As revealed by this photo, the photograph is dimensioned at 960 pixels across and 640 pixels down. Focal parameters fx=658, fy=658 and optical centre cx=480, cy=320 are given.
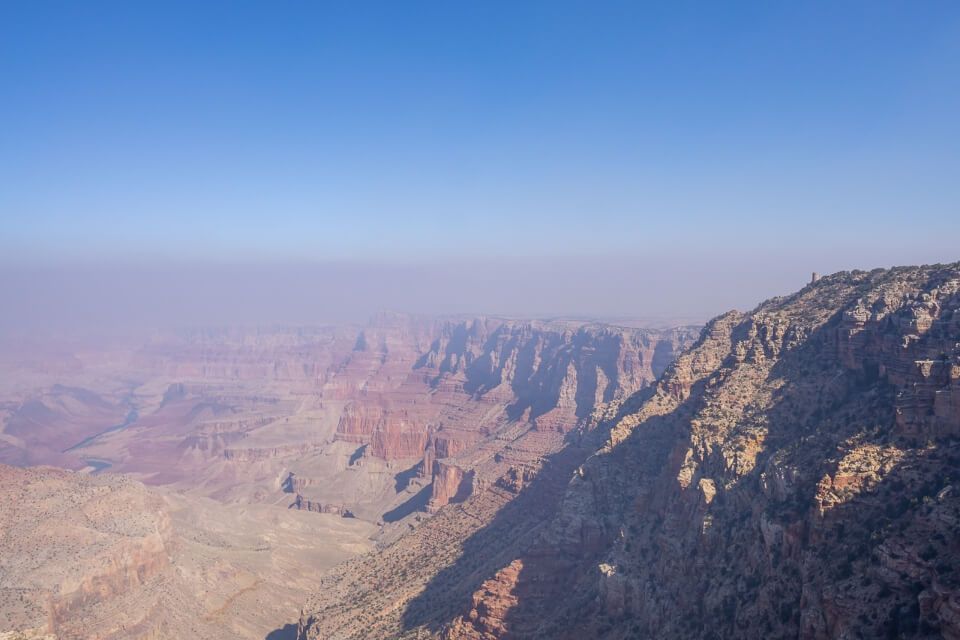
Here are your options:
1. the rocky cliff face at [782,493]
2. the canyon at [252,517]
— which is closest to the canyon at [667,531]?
the rocky cliff face at [782,493]

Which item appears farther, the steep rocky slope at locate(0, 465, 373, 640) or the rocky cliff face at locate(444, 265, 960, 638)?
the steep rocky slope at locate(0, 465, 373, 640)

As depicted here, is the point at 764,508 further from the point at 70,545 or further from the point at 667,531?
the point at 70,545

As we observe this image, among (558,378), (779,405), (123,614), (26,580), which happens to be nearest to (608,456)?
(779,405)

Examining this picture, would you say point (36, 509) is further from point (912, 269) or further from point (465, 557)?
point (912, 269)

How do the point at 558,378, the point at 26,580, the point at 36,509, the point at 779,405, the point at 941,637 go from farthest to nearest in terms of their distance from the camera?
the point at 558,378, the point at 36,509, the point at 26,580, the point at 779,405, the point at 941,637

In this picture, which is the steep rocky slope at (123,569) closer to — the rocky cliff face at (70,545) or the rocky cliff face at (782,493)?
the rocky cliff face at (70,545)

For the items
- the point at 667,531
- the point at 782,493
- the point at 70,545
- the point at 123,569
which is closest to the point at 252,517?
the point at 123,569

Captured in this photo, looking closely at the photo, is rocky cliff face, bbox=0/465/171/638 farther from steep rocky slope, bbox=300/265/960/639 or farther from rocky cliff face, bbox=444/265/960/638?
rocky cliff face, bbox=444/265/960/638

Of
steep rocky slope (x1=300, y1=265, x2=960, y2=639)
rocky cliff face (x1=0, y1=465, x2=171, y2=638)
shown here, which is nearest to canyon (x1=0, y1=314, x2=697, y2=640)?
rocky cliff face (x1=0, y1=465, x2=171, y2=638)

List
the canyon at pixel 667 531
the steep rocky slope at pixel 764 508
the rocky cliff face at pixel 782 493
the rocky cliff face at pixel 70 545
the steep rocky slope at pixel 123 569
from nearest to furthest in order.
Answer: the rocky cliff face at pixel 782 493 < the steep rocky slope at pixel 764 508 < the canyon at pixel 667 531 < the rocky cliff face at pixel 70 545 < the steep rocky slope at pixel 123 569
